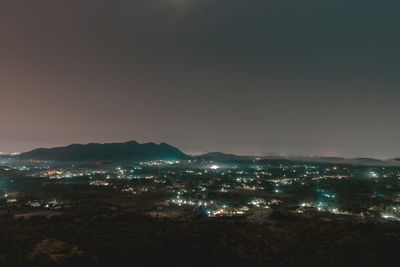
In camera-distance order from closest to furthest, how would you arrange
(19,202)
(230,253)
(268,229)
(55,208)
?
(230,253), (268,229), (55,208), (19,202)

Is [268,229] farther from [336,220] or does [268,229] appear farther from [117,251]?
[117,251]

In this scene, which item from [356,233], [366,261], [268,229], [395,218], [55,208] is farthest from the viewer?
[55,208]

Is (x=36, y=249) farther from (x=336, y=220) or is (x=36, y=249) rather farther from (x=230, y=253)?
(x=336, y=220)

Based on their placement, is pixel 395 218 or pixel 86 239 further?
pixel 395 218

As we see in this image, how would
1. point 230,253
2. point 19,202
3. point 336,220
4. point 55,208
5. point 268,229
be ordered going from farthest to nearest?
point 19,202 < point 55,208 < point 336,220 < point 268,229 < point 230,253

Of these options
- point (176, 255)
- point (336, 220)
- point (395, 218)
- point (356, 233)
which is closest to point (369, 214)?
point (395, 218)

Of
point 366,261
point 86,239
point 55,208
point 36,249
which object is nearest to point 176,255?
point 86,239
